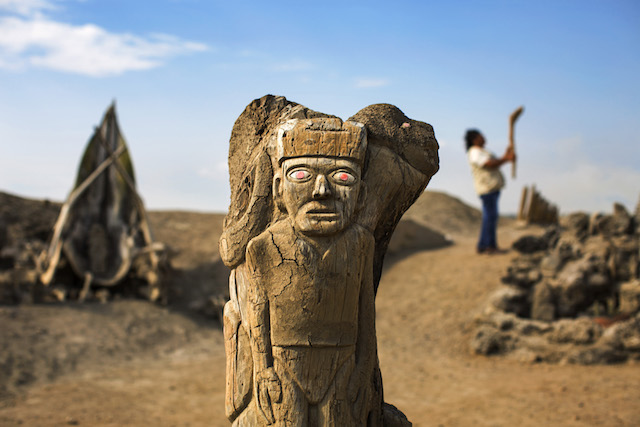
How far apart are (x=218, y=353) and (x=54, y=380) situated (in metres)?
2.10

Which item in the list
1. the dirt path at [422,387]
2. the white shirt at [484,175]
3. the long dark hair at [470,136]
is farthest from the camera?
the long dark hair at [470,136]

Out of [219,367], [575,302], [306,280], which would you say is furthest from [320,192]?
[575,302]

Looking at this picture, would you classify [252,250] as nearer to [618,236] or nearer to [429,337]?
[429,337]

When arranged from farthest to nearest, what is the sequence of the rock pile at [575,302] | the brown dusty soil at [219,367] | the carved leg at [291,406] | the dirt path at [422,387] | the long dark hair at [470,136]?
the long dark hair at [470,136] < the rock pile at [575,302] < the brown dusty soil at [219,367] < the dirt path at [422,387] < the carved leg at [291,406]

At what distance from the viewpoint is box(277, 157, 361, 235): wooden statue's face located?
3.09 meters

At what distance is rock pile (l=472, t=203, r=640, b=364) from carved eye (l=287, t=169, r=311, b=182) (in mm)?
5118

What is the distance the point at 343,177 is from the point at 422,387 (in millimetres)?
4350

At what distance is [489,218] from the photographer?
10.1 meters

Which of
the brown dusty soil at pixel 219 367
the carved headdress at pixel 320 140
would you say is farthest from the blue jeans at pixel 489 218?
the carved headdress at pixel 320 140

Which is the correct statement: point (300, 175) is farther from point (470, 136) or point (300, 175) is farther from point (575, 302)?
point (470, 136)

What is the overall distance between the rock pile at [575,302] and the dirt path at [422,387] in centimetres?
23

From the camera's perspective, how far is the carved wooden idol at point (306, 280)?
10.2 feet

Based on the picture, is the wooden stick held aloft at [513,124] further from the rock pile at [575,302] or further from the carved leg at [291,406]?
the carved leg at [291,406]

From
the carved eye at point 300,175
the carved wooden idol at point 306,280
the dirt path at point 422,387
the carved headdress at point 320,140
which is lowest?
the dirt path at point 422,387
